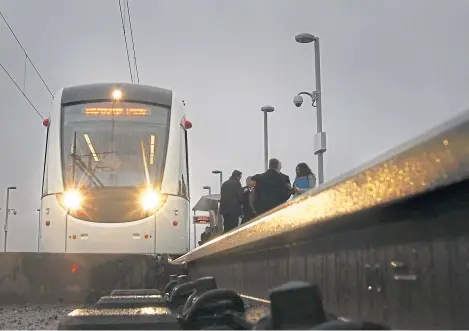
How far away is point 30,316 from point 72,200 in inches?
278

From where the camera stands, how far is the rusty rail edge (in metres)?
1.20

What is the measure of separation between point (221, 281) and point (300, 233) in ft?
8.99

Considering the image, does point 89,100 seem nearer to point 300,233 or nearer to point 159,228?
point 159,228

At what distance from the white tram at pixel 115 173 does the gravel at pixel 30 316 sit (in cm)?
551

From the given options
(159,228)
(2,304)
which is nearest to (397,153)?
(2,304)

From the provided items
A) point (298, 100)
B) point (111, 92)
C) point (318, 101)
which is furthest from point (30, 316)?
point (298, 100)

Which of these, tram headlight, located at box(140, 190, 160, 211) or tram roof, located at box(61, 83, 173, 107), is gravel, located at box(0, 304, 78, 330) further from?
tram roof, located at box(61, 83, 173, 107)

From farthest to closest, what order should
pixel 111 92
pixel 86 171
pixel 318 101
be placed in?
pixel 318 101, pixel 111 92, pixel 86 171

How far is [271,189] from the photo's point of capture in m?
10.9

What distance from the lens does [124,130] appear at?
1193 centimetres

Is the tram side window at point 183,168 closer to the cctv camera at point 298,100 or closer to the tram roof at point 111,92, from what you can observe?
the tram roof at point 111,92

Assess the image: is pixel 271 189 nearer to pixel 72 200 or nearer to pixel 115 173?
pixel 115 173

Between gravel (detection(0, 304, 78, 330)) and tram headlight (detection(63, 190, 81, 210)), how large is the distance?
568cm

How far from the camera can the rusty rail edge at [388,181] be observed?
47.3 inches
